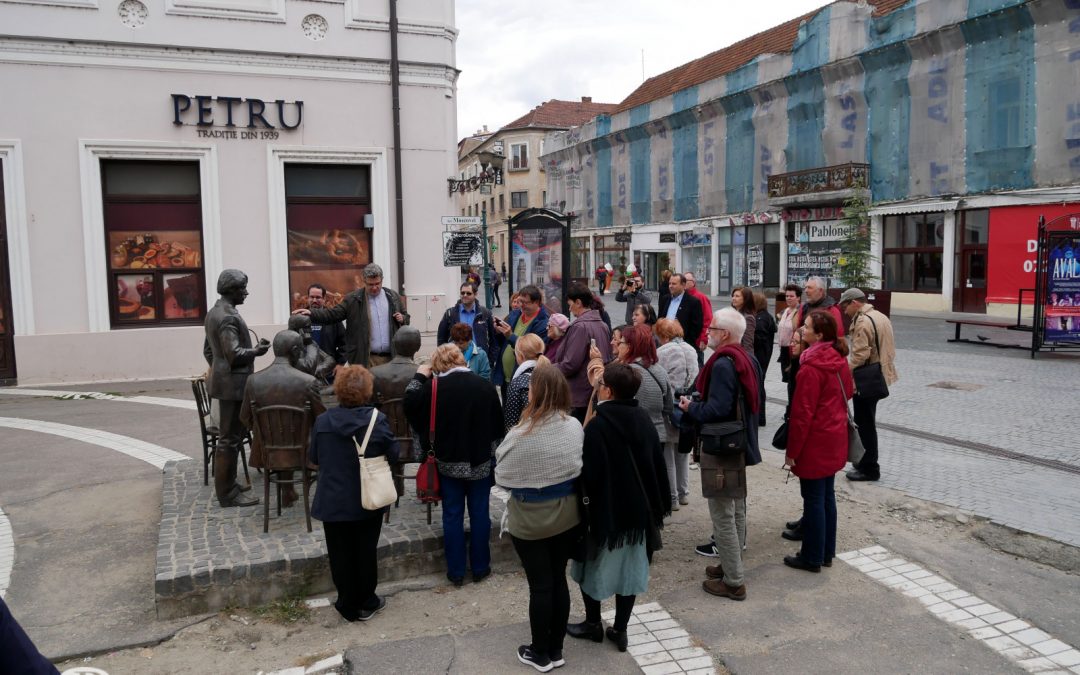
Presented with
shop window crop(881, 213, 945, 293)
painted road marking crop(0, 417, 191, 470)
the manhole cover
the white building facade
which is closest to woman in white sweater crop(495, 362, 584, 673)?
painted road marking crop(0, 417, 191, 470)

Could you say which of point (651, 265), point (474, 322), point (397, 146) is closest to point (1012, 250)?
point (397, 146)

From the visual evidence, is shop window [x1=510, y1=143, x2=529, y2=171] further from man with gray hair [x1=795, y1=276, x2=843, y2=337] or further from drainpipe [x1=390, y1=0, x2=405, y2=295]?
man with gray hair [x1=795, y1=276, x2=843, y2=337]

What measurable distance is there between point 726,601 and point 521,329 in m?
3.59

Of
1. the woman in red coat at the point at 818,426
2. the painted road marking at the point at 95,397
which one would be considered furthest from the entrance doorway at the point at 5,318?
the woman in red coat at the point at 818,426

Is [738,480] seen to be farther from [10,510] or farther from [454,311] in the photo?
[10,510]

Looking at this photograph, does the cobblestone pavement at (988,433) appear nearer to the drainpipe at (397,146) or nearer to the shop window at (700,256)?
the drainpipe at (397,146)

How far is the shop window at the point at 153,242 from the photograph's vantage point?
12.9 metres

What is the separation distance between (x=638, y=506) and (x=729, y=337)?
1447mm

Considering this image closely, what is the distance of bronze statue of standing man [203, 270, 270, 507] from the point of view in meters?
5.99

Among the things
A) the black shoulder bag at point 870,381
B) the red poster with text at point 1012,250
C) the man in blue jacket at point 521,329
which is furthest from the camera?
the red poster with text at point 1012,250

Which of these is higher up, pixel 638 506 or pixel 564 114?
pixel 564 114

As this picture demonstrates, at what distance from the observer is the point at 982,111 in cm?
2520

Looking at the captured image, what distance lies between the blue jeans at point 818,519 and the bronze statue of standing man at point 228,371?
4.18 m

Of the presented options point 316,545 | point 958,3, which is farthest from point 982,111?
point 316,545
